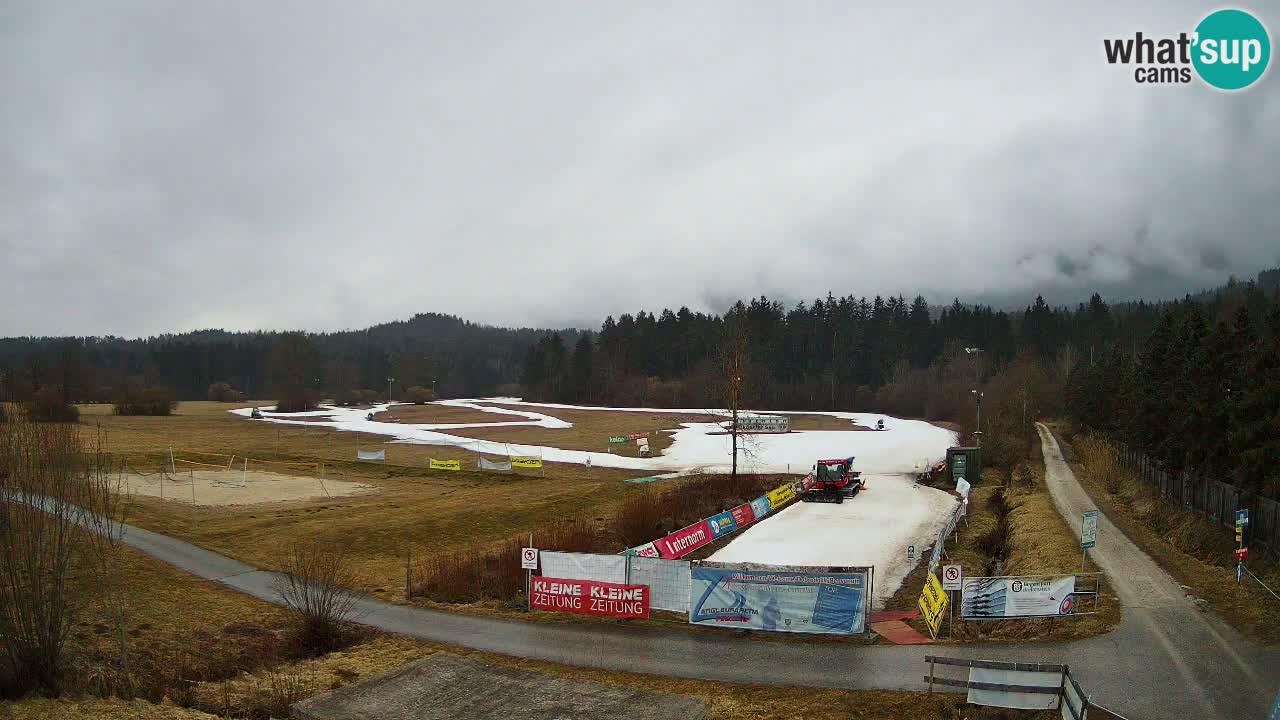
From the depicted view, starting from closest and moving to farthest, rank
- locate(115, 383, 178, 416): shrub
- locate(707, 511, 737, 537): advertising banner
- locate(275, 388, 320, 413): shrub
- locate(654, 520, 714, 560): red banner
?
Answer: 1. locate(654, 520, 714, 560): red banner
2. locate(707, 511, 737, 537): advertising banner
3. locate(115, 383, 178, 416): shrub
4. locate(275, 388, 320, 413): shrub

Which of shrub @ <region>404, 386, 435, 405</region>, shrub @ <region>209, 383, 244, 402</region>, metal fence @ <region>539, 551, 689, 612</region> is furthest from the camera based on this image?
shrub @ <region>209, 383, 244, 402</region>

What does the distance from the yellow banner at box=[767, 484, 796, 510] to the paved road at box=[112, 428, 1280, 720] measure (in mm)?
19172

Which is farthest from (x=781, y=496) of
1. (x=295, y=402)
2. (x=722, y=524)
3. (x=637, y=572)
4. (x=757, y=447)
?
(x=295, y=402)

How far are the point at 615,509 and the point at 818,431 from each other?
5207cm

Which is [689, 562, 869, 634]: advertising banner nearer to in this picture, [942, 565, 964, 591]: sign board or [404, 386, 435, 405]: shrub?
[942, 565, 964, 591]: sign board

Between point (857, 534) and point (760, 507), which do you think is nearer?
point (857, 534)

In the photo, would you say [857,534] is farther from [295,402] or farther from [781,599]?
[295,402]

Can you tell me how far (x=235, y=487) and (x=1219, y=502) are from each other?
52322 millimetres

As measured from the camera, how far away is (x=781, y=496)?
41031mm

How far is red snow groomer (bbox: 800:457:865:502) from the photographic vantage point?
4269cm

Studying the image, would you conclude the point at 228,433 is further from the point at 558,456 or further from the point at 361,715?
the point at 361,715

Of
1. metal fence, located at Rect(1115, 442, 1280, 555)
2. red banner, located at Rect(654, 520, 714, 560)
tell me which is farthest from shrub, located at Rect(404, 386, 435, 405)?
metal fence, located at Rect(1115, 442, 1280, 555)

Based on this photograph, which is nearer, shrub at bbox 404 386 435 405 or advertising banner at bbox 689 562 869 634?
advertising banner at bbox 689 562 869 634

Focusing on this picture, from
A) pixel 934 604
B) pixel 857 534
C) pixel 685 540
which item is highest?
pixel 934 604
